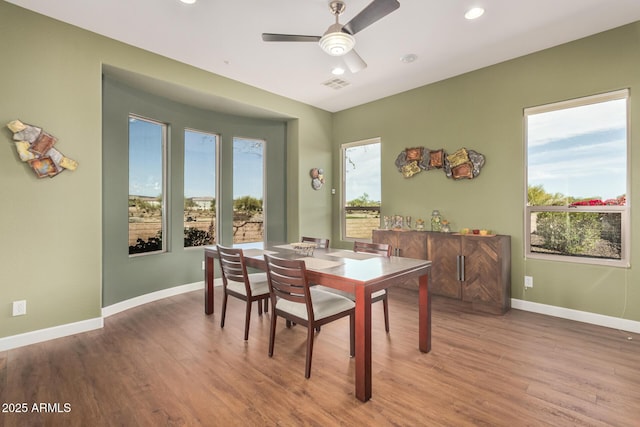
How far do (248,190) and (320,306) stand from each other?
343cm

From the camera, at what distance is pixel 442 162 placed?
175 inches

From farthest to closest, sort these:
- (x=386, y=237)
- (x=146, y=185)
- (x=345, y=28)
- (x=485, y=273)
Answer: (x=386, y=237)
(x=146, y=185)
(x=485, y=273)
(x=345, y=28)

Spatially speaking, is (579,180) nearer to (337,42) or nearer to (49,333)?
(337,42)

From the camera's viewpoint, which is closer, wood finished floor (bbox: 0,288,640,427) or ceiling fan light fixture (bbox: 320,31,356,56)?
wood finished floor (bbox: 0,288,640,427)

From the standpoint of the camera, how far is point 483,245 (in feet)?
12.1

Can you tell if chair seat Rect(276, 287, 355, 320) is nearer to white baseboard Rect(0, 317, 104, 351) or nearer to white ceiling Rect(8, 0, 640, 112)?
white baseboard Rect(0, 317, 104, 351)

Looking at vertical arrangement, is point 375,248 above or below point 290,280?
above

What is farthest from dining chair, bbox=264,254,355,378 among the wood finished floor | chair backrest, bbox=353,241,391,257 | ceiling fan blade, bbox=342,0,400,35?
ceiling fan blade, bbox=342,0,400,35

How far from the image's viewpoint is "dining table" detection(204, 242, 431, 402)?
2021 millimetres

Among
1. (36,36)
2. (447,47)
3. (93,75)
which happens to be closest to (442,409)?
(447,47)

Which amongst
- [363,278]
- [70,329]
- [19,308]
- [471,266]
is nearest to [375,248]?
[363,278]

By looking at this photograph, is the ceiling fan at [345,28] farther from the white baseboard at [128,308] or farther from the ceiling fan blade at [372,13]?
the white baseboard at [128,308]

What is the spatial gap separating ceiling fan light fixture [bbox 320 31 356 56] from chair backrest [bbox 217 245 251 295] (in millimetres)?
1929

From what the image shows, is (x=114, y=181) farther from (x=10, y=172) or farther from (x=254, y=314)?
(x=254, y=314)
